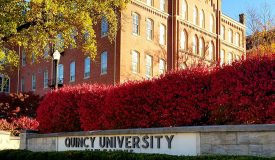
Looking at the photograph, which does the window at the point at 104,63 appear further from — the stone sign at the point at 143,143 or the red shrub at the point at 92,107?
the stone sign at the point at 143,143

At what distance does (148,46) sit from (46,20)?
22699mm

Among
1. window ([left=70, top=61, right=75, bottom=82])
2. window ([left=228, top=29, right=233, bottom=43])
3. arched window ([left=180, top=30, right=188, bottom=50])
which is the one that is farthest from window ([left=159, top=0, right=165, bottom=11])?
window ([left=228, top=29, right=233, bottom=43])

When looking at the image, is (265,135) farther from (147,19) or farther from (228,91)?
(147,19)

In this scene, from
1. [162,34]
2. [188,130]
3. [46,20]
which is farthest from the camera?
[162,34]

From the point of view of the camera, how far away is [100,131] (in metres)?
12.5

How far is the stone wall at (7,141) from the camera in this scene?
693 inches

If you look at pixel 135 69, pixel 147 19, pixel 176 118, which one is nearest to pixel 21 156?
pixel 176 118

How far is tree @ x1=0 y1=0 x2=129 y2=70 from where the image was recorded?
706 inches

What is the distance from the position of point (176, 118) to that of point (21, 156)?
16.8 feet

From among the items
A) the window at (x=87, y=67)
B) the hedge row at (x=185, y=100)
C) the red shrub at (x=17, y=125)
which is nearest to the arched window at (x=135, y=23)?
the window at (x=87, y=67)

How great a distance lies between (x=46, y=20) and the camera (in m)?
19.5

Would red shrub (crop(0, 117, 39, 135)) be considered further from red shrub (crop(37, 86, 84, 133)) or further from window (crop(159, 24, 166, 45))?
window (crop(159, 24, 166, 45))

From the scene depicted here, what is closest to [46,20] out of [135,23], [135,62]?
[135,62]

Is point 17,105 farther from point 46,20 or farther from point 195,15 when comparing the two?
point 195,15
